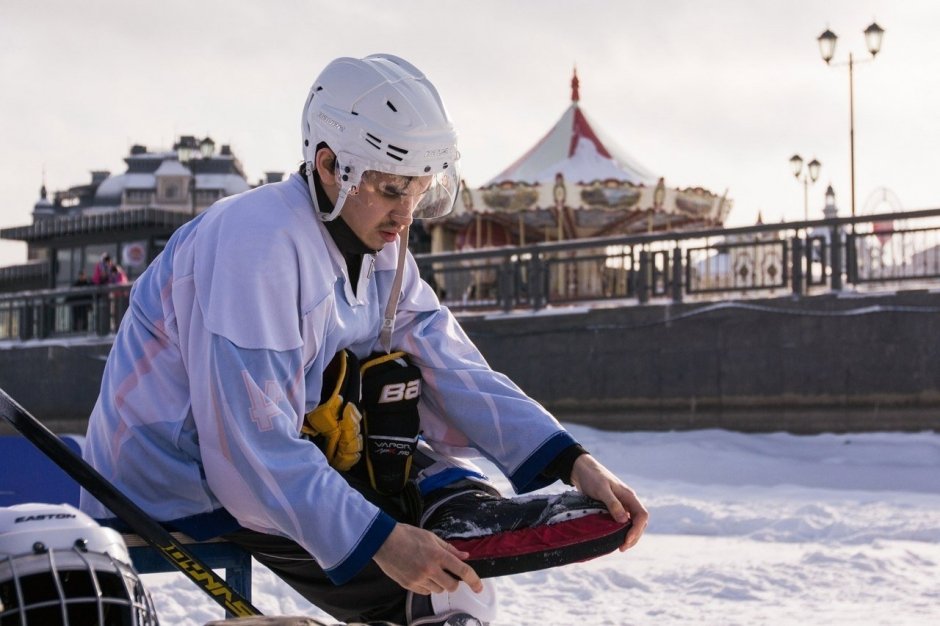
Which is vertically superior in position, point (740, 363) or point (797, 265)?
point (797, 265)

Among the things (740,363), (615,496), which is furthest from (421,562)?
(740,363)

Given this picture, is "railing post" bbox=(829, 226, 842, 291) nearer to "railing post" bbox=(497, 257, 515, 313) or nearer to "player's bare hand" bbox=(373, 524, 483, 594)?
"railing post" bbox=(497, 257, 515, 313)

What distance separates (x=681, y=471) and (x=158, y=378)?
9.47m

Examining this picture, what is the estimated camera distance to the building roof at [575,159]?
2348 cm

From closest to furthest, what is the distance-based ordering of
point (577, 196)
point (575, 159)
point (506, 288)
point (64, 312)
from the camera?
point (506, 288) → point (64, 312) → point (577, 196) → point (575, 159)

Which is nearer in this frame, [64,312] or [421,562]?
[421,562]

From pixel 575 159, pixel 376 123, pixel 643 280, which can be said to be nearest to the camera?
A: pixel 376 123

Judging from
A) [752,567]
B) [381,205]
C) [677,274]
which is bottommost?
[752,567]

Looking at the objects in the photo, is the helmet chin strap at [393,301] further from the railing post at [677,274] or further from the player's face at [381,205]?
the railing post at [677,274]

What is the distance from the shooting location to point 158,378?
2.39 m

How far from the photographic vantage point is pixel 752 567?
18.7 feet

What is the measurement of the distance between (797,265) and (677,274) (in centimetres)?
146

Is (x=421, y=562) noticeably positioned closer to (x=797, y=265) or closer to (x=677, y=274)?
(x=797, y=265)

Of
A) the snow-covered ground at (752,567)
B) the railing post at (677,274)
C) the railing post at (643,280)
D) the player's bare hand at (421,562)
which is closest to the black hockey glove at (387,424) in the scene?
the player's bare hand at (421,562)
